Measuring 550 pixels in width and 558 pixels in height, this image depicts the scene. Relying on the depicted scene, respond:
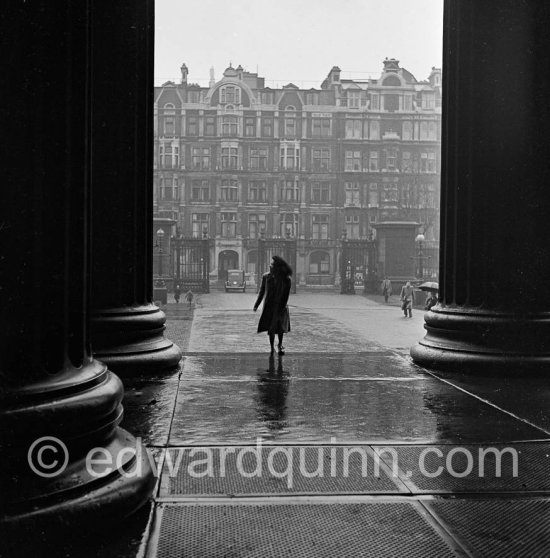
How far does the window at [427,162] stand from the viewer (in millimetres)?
59094

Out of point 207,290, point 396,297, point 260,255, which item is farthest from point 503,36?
point 260,255

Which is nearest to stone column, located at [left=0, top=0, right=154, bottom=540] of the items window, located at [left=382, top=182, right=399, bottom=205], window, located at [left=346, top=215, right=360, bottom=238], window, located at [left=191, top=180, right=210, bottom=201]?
window, located at [left=382, top=182, right=399, bottom=205]

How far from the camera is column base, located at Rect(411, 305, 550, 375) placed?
16.7ft

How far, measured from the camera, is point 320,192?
5819 cm

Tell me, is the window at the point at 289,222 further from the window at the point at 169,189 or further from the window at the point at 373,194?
the window at the point at 169,189

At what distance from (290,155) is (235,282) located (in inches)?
885

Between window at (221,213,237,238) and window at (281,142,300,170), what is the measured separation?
660 cm

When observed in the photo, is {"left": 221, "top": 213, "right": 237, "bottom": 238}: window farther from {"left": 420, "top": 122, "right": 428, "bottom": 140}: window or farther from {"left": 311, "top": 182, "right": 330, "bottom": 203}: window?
{"left": 420, "top": 122, "right": 428, "bottom": 140}: window

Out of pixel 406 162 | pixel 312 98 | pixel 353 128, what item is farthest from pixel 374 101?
pixel 406 162

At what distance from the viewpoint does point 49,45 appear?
215 centimetres

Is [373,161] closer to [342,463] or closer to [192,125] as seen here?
[192,125]

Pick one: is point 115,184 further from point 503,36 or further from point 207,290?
point 207,290

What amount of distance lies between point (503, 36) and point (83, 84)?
3.91m

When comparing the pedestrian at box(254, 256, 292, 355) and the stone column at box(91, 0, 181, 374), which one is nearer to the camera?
the stone column at box(91, 0, 181, 374)
